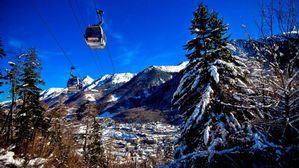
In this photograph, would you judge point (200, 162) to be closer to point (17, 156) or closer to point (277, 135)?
point (277, 135)

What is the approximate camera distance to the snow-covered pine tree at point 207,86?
13375mm

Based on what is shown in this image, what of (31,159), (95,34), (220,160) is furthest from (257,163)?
(95,34)

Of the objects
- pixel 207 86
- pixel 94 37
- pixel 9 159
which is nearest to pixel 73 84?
pixel 94 37

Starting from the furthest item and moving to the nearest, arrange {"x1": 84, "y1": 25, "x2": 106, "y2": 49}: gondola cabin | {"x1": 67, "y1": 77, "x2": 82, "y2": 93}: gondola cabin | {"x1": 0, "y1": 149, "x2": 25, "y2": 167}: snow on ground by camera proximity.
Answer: {"x1": 67, "y1": 77, "x2": 82, "y2": 93}: gondola cabin
{"x1": 84, "y1": 25, "x2": 106, "y2": 49}: gondola cabin
{"x1": 0, "y1": 149, "x2": 25, "y2": 167}: snow on ground

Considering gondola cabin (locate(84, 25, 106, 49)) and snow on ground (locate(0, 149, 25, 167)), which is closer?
snow on ground (locate(0, 149, 25, 167))

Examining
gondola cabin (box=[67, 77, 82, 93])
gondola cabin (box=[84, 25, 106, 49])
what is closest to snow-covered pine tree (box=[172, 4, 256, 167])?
gondola cabin (box=[84, 25, 106, 49])

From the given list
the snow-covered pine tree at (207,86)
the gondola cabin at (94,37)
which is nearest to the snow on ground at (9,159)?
the snow-covered pine tree at (207,86)

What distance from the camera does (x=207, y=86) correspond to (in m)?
14.1

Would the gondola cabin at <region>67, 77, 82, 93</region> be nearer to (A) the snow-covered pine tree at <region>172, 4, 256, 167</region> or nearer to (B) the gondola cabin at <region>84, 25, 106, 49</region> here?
(B) the gondola cabin at <region>84, 25, 106, 49</region>

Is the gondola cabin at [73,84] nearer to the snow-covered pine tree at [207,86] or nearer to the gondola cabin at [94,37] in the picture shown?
the gondola cabin at [94,37]

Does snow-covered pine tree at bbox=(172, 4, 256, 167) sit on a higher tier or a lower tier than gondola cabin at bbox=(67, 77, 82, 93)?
lower

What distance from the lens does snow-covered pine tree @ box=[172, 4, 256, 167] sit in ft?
43.9

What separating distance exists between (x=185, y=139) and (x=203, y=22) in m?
Answer: 7.04

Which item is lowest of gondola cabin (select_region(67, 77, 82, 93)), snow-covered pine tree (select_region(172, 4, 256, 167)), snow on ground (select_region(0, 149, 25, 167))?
snow on ground (select_region(0, 149, 25, 167))
